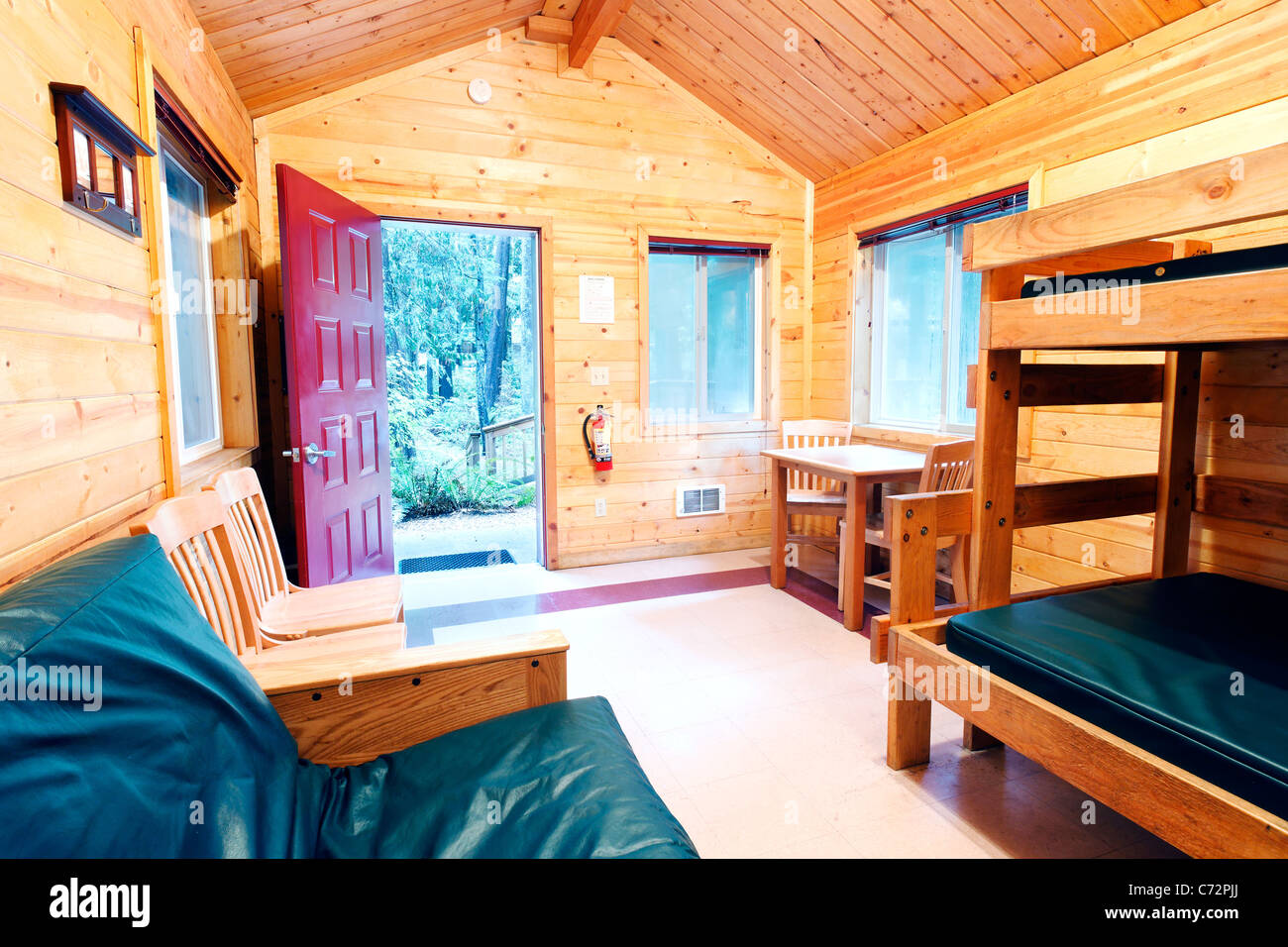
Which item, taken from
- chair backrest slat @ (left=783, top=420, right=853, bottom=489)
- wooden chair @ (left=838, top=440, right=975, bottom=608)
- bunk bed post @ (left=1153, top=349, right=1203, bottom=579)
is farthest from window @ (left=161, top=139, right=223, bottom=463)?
bunk bed post @ (left=1153, top=349, right=1203, bottom=579)

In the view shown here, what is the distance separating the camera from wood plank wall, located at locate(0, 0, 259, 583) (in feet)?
4.09

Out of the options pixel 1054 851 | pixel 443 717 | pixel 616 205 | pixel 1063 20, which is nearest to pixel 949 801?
pixel 1054 851

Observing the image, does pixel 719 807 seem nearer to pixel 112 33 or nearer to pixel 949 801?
pixel 949 801

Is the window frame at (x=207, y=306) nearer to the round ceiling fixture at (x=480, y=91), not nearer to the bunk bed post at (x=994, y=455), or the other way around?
the round ceiling fixture at (x=480, y=91)

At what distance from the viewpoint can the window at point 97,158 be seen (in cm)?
145

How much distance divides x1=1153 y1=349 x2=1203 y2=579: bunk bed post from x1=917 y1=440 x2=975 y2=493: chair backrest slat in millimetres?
736

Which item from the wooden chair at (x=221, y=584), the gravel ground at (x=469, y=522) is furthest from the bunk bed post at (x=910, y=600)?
the gravel ground at (x=469, y=522)

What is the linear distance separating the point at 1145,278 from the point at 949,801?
1.48 meters

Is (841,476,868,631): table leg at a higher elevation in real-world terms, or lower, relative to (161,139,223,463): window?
lower

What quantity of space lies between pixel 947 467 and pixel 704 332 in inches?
81.4

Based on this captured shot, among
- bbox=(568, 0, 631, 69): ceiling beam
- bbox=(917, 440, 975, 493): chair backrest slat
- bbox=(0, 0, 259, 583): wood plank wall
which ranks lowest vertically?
bbox=(917, 440, 975, 493): chair backrest slat

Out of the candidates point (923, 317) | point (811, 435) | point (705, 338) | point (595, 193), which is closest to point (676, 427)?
point (705, 338)

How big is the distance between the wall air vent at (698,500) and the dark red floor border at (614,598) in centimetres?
54

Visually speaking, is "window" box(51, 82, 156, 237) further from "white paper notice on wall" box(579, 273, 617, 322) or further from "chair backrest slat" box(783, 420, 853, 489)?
"chair backrest slat" box(783, 420, 853, 489)
